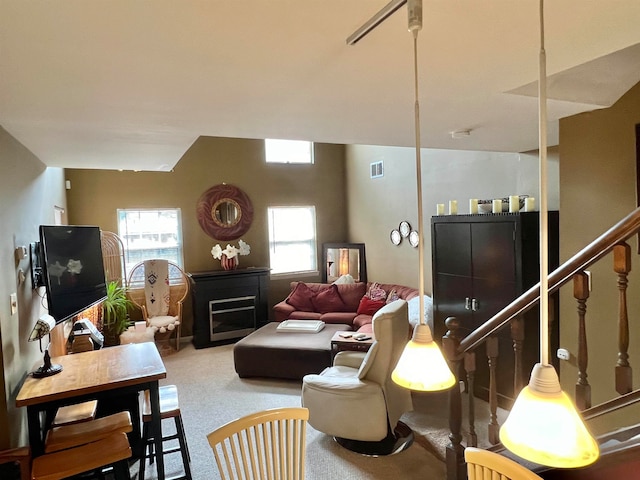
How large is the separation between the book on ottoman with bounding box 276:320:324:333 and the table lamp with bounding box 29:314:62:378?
2825 millimetres

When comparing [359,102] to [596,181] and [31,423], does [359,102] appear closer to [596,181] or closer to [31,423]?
[596,181]

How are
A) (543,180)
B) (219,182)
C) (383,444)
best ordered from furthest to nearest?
1. (219,182)
2. (383,444)
3. (543,180)

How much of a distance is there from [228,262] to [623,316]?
17.5 ft

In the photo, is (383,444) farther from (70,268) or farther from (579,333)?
(70,268)

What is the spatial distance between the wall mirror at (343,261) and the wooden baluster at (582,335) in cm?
490

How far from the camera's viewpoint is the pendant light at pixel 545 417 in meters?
0.91

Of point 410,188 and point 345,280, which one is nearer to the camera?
point 410,188

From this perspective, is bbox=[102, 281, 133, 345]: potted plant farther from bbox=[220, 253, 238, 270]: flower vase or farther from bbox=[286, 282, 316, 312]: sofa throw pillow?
bbox=[286, 282, 316, 312]: sofa throw pillow

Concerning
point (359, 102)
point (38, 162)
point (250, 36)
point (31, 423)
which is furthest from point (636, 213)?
point (38, 162)

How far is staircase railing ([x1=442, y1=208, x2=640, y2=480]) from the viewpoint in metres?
1.72

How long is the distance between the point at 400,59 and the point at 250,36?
589 mm

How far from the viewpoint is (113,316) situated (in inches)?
209

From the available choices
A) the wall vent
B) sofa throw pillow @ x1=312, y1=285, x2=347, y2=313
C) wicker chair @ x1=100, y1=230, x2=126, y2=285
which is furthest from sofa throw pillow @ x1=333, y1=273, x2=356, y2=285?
wicker chair @ x1=100, y1=230, x2=126, y2=285

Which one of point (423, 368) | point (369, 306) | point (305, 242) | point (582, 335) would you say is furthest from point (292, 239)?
point (423, 368)
